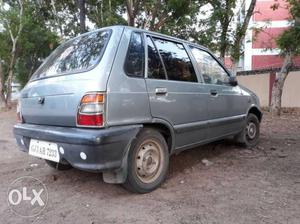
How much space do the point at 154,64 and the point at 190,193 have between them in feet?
4.79

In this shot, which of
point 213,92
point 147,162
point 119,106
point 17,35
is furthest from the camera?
point 17,35

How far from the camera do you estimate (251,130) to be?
521cm

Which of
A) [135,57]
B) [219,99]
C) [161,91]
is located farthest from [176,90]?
[219,99]

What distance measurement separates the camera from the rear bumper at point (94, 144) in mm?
2648

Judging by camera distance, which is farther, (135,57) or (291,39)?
(291,39)

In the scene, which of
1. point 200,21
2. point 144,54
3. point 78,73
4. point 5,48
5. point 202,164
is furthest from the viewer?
point 5,48

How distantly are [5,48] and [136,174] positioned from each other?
47.1ft

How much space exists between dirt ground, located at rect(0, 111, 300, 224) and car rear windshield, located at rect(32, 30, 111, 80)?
1334 mm

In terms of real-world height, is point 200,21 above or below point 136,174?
above

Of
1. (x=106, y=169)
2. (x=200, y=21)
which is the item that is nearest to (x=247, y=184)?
(x=106, y=169)

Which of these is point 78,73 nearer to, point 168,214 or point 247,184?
point 168,214

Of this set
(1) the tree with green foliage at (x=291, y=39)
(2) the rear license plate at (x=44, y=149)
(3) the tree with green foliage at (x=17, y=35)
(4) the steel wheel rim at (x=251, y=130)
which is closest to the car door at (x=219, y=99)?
(4) the steel wheel rim at (x=251, y=130)

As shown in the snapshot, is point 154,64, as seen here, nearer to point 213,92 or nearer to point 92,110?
point 92,110

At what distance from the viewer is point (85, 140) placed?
8.68ft
